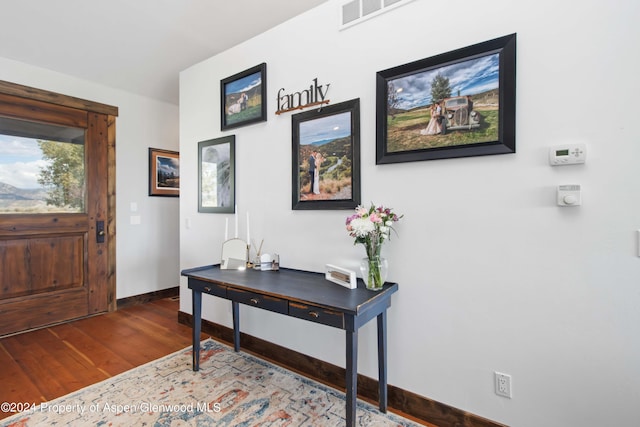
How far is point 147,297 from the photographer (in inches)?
158

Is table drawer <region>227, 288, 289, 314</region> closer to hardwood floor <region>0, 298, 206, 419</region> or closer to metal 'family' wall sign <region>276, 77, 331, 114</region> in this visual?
hardwood floor <region>0, 298, 206, 419</region>

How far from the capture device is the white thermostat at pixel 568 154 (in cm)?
137

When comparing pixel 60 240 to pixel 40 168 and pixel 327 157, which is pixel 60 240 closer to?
pixel 40 168

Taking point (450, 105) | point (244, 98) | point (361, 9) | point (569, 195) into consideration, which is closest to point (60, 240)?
point (244, 98)

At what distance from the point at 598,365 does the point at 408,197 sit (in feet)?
3.79

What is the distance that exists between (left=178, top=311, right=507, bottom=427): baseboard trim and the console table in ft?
0.45

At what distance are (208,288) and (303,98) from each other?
1536 millimetres

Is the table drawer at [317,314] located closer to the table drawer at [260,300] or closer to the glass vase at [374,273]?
the table drawer at [260,300]

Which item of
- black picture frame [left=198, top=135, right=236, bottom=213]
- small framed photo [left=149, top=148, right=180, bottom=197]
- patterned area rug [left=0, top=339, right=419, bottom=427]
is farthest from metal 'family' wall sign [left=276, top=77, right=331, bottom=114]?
small framed photo [left=149, top=148, right=180, bottom=197]

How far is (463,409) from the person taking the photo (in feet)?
5.52

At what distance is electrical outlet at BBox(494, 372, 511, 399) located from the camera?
5.13 ft

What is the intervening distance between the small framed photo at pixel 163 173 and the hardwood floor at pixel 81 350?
156 cm

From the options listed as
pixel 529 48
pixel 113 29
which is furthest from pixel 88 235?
pixel 529 48

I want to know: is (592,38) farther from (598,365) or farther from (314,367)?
(314,367)
